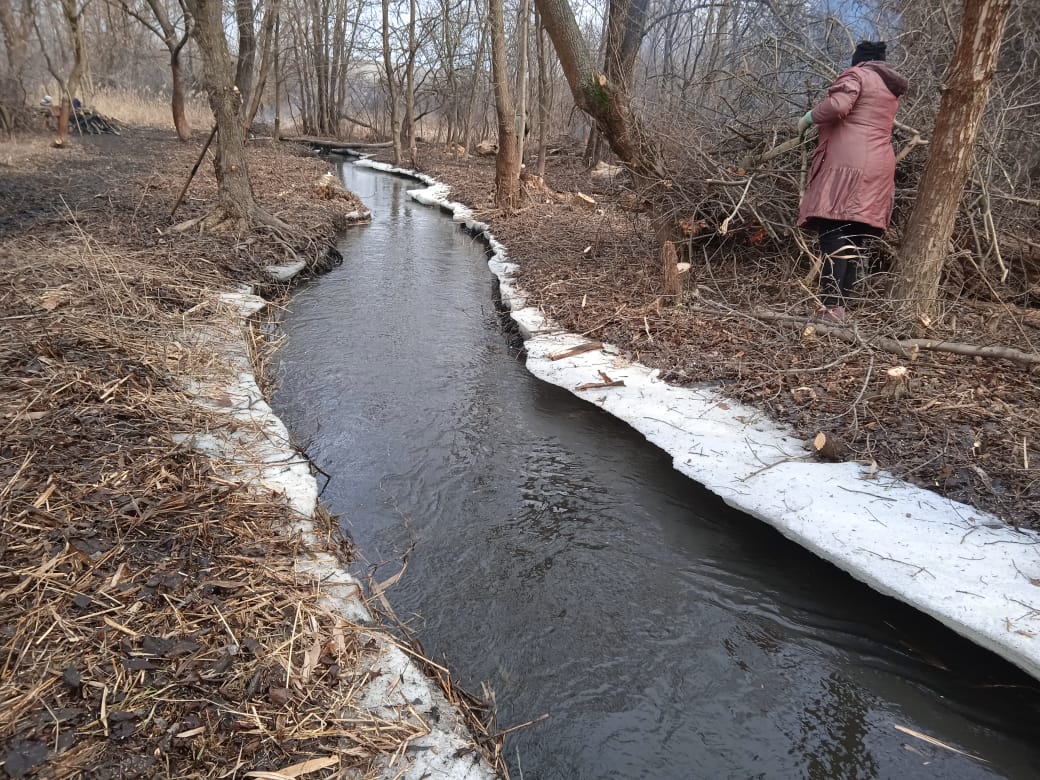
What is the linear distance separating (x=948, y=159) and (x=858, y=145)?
624mm

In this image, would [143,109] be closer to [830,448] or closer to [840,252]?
[840,252]

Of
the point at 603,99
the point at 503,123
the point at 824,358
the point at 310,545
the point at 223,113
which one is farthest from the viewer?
the point at 503,123

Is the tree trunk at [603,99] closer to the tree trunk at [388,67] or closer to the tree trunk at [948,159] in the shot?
the tree trunk at [948,159]

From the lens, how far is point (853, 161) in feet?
16.1

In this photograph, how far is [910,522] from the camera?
10.7 feet

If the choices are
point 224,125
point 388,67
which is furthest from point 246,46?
point 224,125

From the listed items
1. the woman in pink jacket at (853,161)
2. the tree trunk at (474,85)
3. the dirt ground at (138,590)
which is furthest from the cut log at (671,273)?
the tree trunk at (474,85)

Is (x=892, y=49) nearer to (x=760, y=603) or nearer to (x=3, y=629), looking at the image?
(x=760, y=603)

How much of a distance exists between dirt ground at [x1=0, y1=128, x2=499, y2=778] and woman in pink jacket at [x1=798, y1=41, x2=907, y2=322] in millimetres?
4384

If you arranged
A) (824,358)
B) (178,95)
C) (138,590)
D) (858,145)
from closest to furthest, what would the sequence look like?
(138,590) → (824,358) → (858,145) → (178,95)

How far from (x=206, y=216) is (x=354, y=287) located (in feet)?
7.01

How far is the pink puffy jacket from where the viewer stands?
4.77 meters

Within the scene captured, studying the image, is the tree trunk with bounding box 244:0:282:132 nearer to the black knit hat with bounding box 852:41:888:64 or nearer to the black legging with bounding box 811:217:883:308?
the black knit hat with bounding box 852:41:888:64

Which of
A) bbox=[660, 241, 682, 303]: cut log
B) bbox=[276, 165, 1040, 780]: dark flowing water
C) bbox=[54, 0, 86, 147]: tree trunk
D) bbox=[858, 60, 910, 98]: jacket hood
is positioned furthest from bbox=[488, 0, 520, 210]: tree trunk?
bbox=[54, 0, 86, 147]: tree trunk
